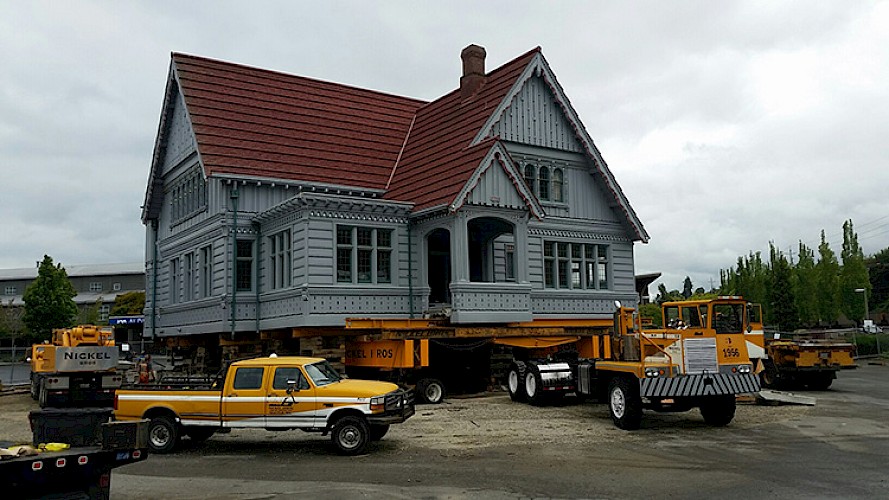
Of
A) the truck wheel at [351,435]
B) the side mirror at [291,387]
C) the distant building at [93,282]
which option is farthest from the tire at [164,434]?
the distant building at [93,282]

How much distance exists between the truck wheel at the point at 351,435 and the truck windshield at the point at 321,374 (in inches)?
36.1

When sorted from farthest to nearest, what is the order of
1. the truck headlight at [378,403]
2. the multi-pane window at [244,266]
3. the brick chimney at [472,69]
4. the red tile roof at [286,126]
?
the brick chimney at [472,69], the red tile roof at [286,126], the multi-pane window at [244,266], the truck headlight at [378,403]

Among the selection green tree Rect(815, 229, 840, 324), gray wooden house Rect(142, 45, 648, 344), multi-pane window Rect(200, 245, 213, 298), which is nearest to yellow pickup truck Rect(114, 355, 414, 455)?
gray wooden house Rect(142, 45, 648, 344)

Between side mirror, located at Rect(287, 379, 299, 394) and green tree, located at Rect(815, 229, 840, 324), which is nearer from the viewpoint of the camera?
side mirror, located at Rect(287, 379, 299, 394)

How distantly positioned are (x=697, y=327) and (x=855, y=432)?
3.89 metres

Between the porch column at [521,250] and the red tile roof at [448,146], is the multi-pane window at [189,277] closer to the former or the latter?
the red tile roof at [448,146]

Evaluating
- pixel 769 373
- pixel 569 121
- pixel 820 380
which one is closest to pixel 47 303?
pixel 569 121

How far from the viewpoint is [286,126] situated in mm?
27547

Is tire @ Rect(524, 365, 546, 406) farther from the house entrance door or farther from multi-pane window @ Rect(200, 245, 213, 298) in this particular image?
multi-pane window @ Rect(200, 245, 213, 298)

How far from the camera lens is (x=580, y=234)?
28094 millimetres

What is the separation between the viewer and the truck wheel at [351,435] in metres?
13.8

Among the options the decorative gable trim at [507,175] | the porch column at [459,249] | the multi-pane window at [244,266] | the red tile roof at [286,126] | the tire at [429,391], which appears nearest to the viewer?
the tire at [429,391]

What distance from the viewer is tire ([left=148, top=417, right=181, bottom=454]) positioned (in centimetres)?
1455

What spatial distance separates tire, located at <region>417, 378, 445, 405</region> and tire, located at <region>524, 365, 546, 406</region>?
95.7 inches
